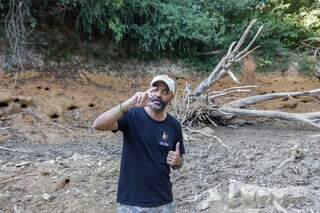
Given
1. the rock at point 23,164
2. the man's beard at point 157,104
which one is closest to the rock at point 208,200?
the man's beard at point 157,104

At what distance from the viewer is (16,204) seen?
14.1ft

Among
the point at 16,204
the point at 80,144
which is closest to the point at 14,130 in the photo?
the point at 80,144

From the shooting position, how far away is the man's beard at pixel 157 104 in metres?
2.56

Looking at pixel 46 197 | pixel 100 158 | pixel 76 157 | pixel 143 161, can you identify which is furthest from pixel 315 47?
pixel 143 161

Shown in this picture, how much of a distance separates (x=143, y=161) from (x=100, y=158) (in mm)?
3063

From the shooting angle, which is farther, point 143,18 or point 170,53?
point 170,53

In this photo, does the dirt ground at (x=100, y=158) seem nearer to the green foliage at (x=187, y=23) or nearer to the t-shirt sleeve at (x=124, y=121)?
the green foliage at (x=187, y=23)

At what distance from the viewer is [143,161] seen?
260 centimetres

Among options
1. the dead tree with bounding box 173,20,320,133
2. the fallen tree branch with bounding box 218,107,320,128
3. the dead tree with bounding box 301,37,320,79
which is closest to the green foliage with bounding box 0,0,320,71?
the dead tree with bounding box 301,37,320,79

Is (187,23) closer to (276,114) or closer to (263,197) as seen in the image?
(276,114)

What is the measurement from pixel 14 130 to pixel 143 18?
153 inches

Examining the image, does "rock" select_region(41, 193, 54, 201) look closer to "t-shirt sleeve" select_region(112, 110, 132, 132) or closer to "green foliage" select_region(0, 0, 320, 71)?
"t-shirt sleeve" select_region(112, 110, 132, 132)

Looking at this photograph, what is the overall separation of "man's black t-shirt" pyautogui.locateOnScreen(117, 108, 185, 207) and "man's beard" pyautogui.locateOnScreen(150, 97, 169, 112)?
82mm

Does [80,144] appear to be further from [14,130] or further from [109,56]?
[109,56]
